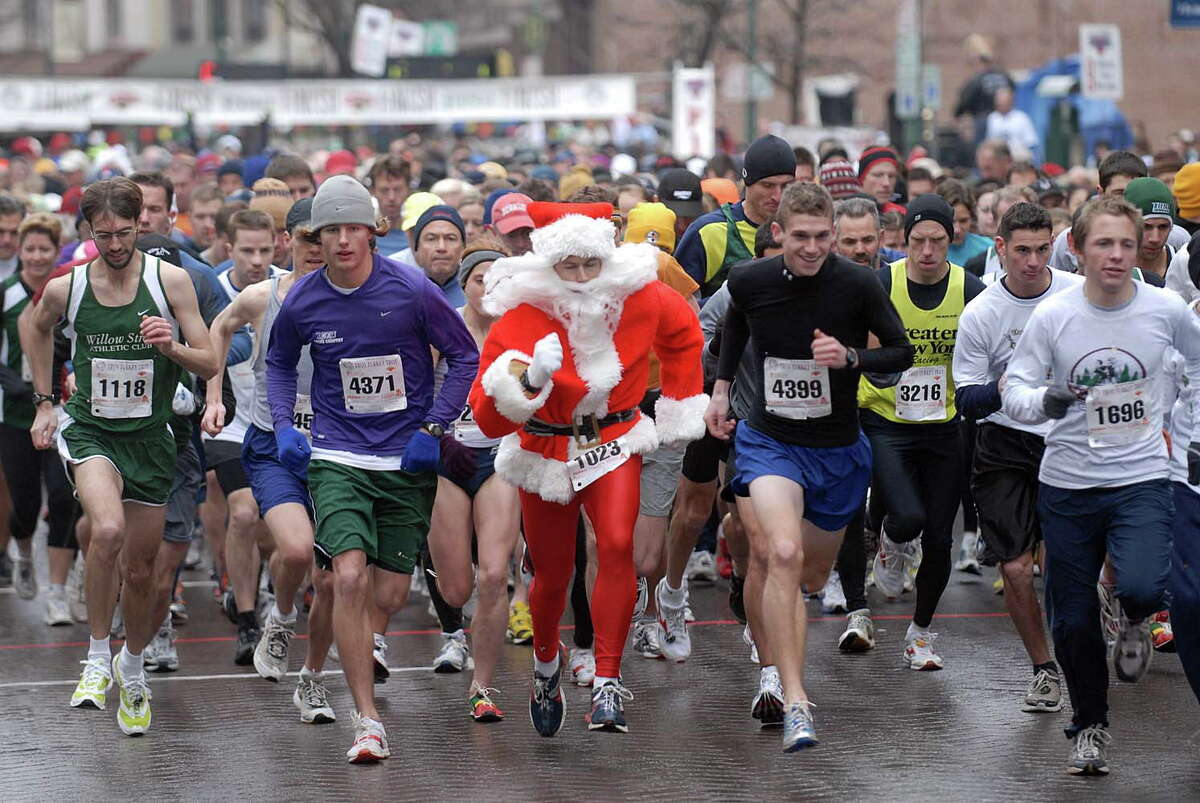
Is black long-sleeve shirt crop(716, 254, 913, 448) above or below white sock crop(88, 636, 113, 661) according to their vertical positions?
above

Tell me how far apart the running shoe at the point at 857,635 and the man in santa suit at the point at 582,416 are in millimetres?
2178

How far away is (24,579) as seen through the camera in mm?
12906

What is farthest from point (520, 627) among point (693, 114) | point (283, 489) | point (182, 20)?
point (182, 20)

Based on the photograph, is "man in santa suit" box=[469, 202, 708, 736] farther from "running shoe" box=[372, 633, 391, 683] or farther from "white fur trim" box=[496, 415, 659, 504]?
"running shoe" box=[372, 633, 391, 683]

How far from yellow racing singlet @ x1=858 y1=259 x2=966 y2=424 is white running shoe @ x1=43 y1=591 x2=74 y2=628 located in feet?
15.9

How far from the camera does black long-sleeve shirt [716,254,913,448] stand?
28.4 feet

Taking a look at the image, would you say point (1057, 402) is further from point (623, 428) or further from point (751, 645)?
point (751, 645)

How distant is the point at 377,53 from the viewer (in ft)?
108

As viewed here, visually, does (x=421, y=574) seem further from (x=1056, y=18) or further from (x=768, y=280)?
(x=1056, y=18)

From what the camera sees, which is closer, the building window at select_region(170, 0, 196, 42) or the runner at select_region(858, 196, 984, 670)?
the runner at select_region(858, 196, 984, 670)

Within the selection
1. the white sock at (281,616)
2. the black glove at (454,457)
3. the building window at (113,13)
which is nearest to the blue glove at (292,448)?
the black glove at (454,457)

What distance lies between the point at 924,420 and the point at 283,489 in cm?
304

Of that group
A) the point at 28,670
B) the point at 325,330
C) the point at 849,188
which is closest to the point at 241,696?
the point at 28,670

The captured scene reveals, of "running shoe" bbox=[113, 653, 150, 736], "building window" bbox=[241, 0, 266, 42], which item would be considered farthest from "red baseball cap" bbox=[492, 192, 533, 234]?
"building window" bbox=[241, 0, 266, 42]
